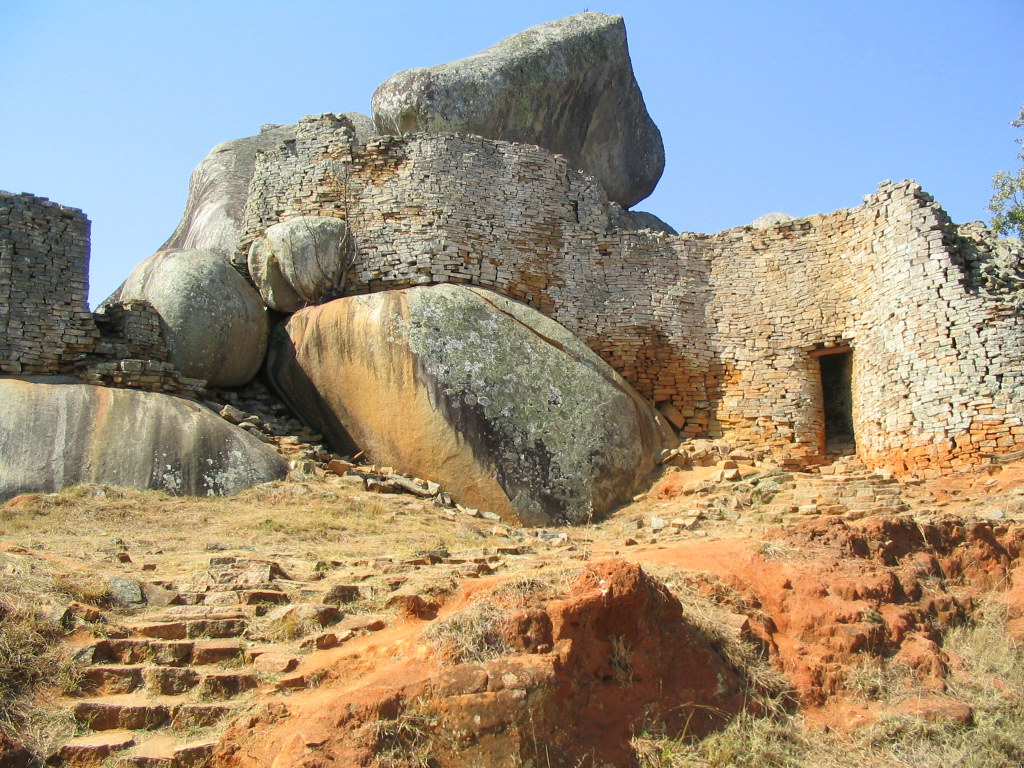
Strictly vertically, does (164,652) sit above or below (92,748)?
above

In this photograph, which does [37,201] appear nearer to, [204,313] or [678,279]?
[204,313]

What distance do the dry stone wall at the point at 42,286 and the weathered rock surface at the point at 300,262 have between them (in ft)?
8.47

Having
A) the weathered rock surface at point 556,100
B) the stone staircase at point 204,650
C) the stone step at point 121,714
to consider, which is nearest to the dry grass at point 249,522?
the stone staircase at point 204,650

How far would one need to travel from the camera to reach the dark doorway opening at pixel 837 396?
581 inches

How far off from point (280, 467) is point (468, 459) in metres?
2.22

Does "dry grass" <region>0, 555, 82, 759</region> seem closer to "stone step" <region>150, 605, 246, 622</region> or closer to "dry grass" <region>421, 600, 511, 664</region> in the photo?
"stone step" <region>150, 605, 246, 622</region>

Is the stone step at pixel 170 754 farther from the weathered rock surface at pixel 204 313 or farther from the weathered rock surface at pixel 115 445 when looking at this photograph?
the weathered rock surface at pixel 204 313

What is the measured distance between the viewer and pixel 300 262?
14148 millimetres

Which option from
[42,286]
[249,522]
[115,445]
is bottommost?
[249,522]

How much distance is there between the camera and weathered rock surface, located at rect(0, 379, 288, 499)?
1033cm

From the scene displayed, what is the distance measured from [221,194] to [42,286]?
7.80 metres

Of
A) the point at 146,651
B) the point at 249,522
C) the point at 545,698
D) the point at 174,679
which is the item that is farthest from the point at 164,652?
the point at 249,522

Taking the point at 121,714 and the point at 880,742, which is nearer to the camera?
the point at 121,714

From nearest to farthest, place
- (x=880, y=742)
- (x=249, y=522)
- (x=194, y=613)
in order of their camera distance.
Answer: (x=880, y=742)
(x=194, y=613)
(x=249, y=522)
